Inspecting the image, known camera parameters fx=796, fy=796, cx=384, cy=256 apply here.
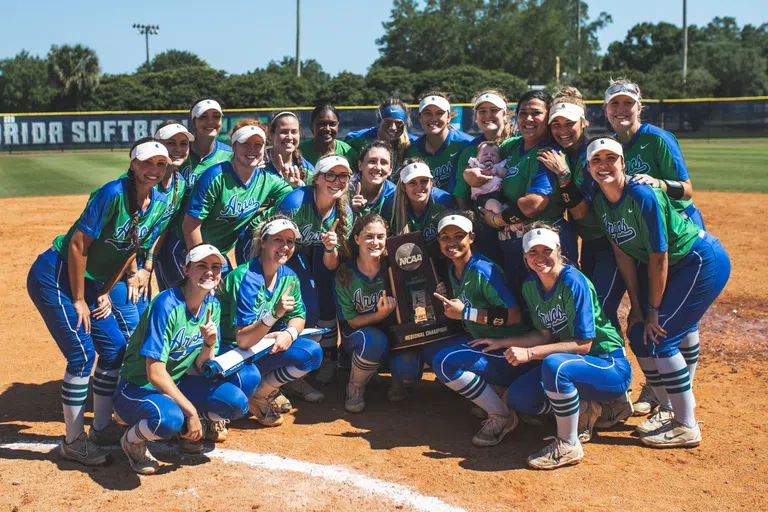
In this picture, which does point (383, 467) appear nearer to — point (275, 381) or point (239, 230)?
point (275, 381)

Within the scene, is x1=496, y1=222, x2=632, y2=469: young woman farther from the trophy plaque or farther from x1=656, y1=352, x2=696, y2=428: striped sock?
the trophy plaque

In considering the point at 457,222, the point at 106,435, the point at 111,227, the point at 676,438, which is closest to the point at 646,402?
the point at 676,438

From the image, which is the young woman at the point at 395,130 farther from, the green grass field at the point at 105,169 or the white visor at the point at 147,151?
the green grass field at the point at 105,169

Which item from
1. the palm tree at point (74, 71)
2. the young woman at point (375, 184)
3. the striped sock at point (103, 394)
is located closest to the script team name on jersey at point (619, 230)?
the young woman at point (375, 184)

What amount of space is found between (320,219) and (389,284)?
635 millimetres

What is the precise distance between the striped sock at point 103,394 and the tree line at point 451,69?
3102 cm

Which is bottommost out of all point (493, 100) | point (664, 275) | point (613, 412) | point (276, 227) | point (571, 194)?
point (613, 412)

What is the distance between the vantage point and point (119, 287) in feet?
15.6

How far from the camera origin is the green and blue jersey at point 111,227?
4328 mm

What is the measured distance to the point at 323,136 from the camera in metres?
6.19

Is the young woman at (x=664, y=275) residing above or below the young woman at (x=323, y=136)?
below

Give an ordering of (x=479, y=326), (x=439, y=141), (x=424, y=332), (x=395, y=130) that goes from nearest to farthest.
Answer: (x=479, y=326) → (x=424, y=332) → (x=439, y=141) → (x=395, y=130)

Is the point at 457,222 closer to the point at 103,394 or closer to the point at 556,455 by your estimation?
the point at 556,455

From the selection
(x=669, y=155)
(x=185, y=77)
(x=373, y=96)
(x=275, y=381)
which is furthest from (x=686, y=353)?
(x=185, y=77)
